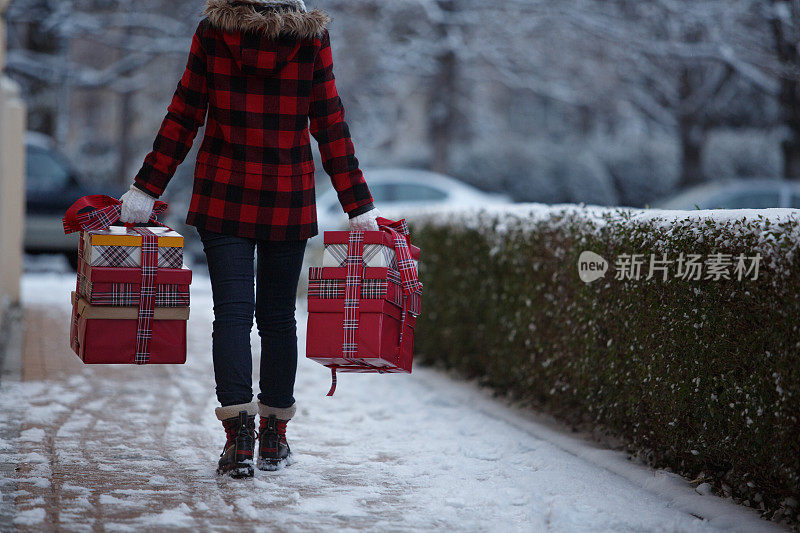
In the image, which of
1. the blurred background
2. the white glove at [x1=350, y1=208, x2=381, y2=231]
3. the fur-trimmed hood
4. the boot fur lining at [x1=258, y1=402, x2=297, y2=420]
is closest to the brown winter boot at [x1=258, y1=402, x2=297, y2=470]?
the boot fur lining at [x1=258, y1=402, x2=297, y2=420]

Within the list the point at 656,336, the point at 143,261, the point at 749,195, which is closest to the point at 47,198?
the point at 749,195

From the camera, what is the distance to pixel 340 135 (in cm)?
394

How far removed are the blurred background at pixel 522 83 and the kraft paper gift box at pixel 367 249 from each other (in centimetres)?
926

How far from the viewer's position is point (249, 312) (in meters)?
3.84

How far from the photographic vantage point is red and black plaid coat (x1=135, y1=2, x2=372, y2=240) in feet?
12.2

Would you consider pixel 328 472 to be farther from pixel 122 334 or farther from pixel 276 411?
pixel 122 334

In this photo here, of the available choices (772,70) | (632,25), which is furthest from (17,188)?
(632,25)

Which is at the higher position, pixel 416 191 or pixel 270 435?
pixel 416 191

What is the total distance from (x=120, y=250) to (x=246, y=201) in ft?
1.79

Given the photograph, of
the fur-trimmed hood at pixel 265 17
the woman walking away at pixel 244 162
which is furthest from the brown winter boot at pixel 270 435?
the fur-trimmed hood at pixel 265 17

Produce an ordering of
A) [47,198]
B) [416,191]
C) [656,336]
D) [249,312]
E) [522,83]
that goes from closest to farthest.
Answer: [249,312]
[656,336]
[47,198]
[416,191]
[522,83]

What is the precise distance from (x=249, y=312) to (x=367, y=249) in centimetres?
56

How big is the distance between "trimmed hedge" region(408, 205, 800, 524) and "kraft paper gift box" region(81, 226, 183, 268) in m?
2.09

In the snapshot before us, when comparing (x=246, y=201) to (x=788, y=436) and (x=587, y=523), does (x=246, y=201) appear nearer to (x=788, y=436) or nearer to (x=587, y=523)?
(x=587, y=523)
